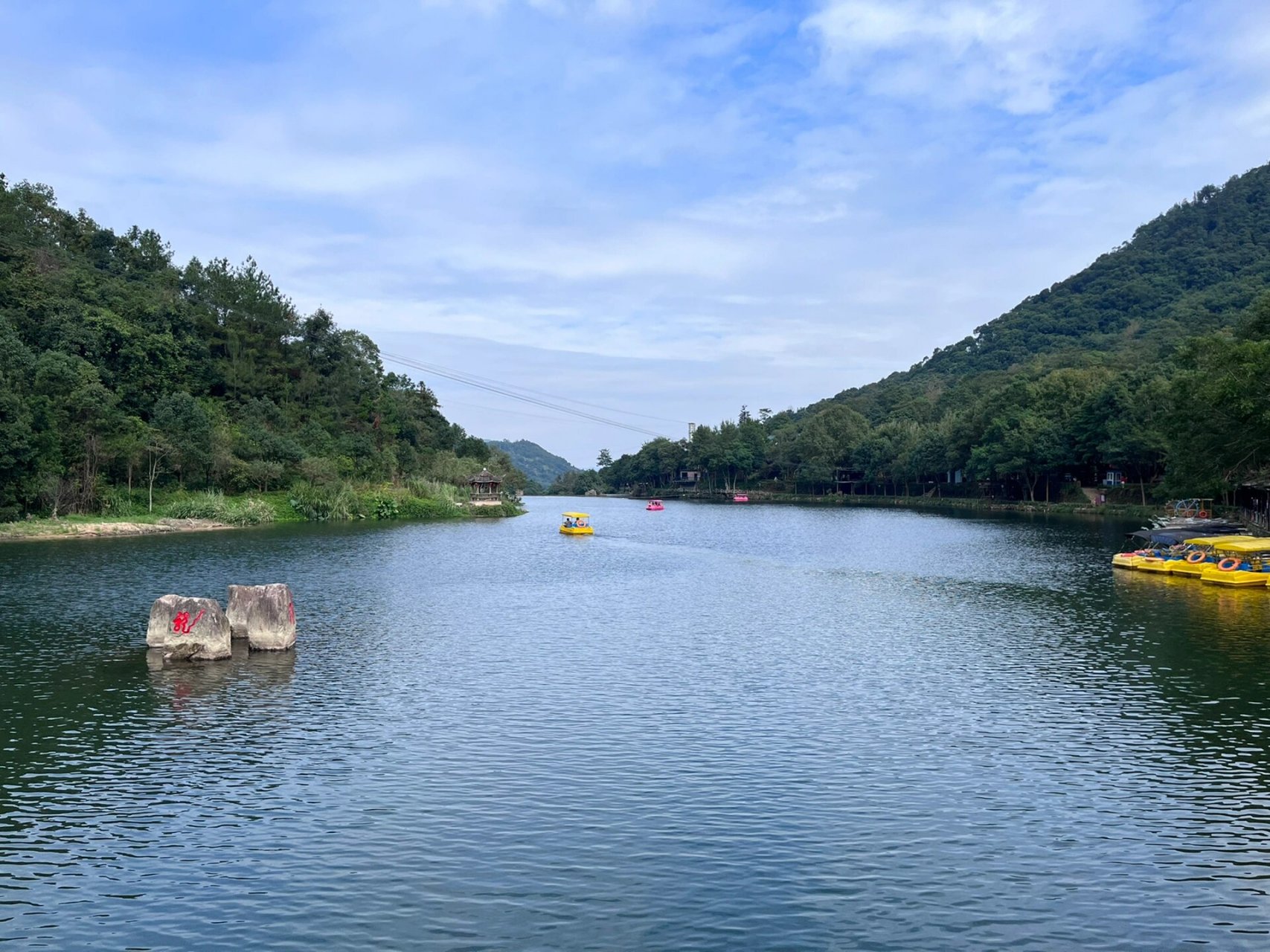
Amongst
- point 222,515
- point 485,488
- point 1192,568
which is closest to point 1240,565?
point 1192,568

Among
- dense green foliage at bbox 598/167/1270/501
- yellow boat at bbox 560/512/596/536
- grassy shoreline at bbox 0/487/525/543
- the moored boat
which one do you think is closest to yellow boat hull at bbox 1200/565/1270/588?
the moored boat

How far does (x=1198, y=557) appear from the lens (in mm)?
44844

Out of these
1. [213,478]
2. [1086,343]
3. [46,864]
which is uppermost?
[1086,343]

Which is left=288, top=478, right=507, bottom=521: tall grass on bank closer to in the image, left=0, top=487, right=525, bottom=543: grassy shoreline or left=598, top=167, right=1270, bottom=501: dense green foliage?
left=0, top=487, right=525, bottom=543: grassy shoreline

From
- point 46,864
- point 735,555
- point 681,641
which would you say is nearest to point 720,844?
point 46,864

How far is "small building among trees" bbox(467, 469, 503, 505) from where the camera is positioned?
108 m

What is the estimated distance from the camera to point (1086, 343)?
178250mm

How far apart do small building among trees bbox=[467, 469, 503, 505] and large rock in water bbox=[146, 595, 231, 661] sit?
80.4 m

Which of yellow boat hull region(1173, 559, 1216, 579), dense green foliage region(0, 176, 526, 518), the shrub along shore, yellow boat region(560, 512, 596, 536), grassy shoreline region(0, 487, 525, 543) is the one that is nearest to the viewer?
yellow boat hull region(1173, 559, 1216, 579)

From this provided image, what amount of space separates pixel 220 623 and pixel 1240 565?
40969 millimetres

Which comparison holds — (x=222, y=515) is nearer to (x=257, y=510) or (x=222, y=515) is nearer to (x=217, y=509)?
(x=217, y=509)

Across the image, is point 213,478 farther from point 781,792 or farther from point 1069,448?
point 1069,448

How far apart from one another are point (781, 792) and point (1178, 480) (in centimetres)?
5999

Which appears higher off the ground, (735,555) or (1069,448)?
(1069,448)
